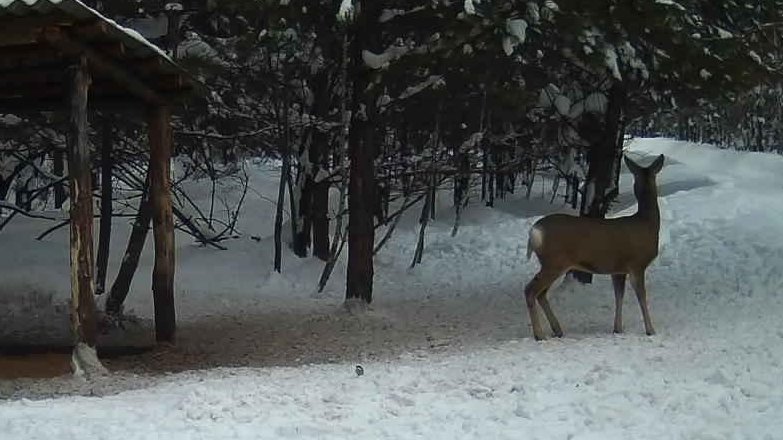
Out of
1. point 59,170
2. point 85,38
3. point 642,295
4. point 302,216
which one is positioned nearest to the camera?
point 85,38

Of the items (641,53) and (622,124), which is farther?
(622,124)

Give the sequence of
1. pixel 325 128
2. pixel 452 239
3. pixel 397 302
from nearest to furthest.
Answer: pixel 397 302, pixel 325 128, pixel 452 239

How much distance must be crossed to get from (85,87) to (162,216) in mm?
2834

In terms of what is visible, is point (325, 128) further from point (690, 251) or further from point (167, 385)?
point (167, 385)

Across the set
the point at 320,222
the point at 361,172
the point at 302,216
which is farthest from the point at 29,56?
the point at 320,222

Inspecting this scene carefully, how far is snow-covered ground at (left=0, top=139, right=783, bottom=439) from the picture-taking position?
20.0ft

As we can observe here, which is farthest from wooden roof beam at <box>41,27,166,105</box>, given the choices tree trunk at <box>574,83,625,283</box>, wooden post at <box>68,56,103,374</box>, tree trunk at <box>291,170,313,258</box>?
tree trunk at <box>291,170,313,258</box>

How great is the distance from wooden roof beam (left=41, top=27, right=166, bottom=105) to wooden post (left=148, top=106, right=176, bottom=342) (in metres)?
0.33

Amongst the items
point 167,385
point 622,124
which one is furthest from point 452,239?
point 167,385

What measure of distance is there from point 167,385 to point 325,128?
9353 millimetres

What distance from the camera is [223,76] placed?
14781 mm

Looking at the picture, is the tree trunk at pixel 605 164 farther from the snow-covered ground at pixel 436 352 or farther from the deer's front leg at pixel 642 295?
the deer's front leg at pixel 642 295

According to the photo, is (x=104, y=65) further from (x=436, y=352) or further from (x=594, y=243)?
(x=594, y=243)

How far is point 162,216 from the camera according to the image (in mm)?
11531
